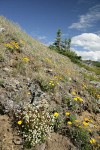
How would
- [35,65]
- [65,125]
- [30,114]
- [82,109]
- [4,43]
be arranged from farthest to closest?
[4,43], [35,65], [82,109], [65,125], [30,114]

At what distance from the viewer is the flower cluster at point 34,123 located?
7.65m

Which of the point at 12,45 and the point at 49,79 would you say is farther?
the point at 12,45

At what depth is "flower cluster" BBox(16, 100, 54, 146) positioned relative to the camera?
765 cm

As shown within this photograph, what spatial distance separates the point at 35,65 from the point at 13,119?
446 centimetres

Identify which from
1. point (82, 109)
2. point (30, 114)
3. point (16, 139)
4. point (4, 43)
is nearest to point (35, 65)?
point (4, 43)

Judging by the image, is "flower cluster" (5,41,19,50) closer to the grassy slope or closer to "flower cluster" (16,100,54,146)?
the grassy slope

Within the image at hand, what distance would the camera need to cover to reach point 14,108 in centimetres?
863

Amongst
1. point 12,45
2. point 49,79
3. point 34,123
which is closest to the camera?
point 34,123

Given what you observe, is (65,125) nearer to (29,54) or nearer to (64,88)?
(64,88)

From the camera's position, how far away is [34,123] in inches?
314

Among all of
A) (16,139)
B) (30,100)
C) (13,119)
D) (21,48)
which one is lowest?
(16,139)

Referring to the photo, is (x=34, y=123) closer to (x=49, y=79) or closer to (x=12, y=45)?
(x=49, y=79)

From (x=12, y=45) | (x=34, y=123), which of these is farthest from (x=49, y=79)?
(x=12, y=45)

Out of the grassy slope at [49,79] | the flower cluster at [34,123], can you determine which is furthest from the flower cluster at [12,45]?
the flower cluster at [34,123]
